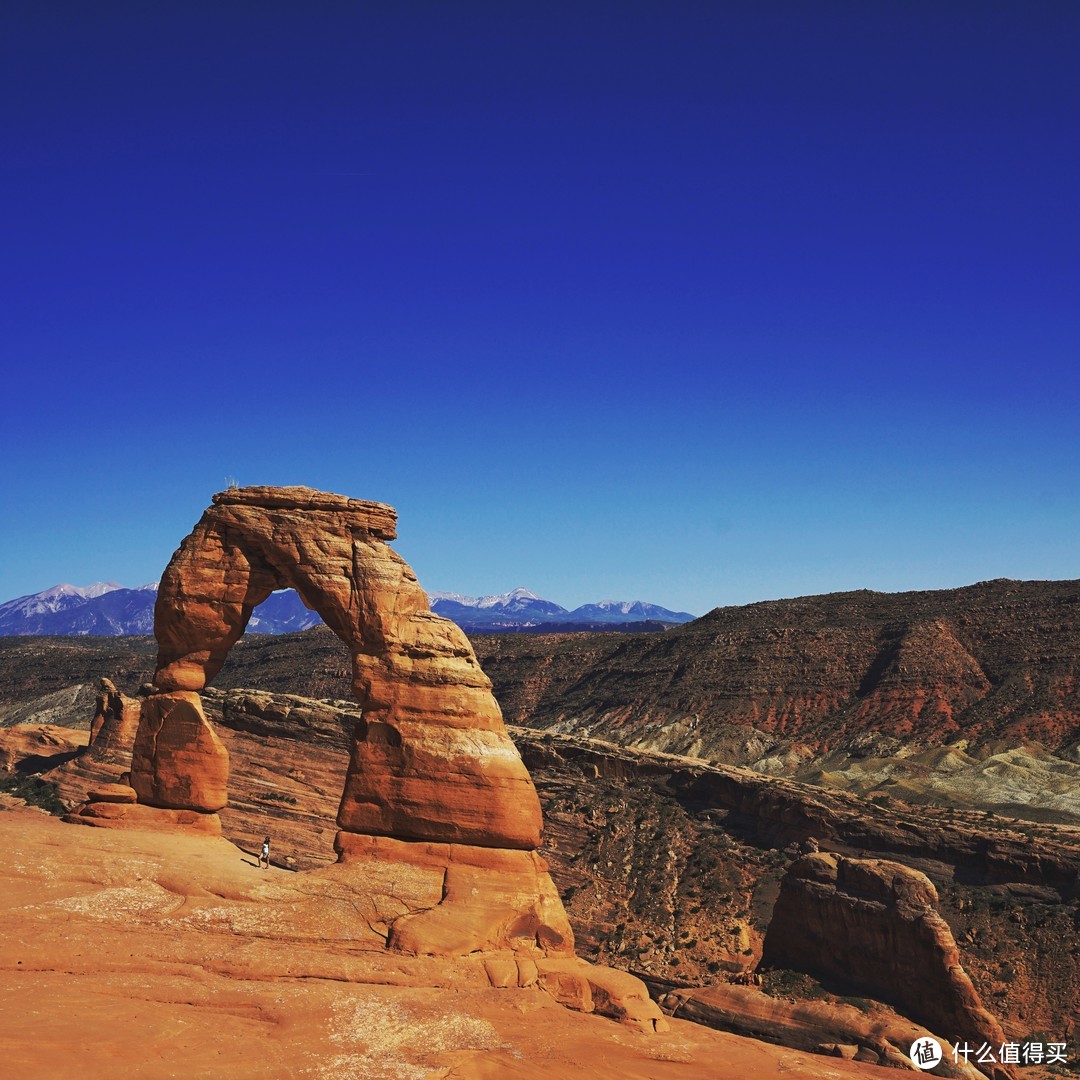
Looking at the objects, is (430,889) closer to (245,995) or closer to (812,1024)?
(245,995)

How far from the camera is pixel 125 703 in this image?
151ft

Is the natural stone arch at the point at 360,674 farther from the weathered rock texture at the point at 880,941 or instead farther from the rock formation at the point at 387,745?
the weathered rock texture at the point at 880,941

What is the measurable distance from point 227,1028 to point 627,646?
102m

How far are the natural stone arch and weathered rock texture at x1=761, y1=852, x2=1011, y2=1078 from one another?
12.2 m

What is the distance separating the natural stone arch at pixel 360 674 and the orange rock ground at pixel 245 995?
2.87m

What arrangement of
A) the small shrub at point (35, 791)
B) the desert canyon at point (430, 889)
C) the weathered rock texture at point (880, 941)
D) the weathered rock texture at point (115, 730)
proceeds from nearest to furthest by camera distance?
the desert canyon at point (430, 889), the weathered rock texture at point (880, 941), the small shrub at point (35, 791), the weathered rock texture at point (115, 730)

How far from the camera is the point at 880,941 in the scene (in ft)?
96.9

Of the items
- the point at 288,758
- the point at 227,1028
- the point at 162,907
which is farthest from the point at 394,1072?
the point at 288,758

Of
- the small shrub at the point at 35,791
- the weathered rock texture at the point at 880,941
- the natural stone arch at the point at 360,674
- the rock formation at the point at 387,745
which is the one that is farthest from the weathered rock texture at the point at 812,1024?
the small shrub at the point at 35,791

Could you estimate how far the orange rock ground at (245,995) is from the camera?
14.8m

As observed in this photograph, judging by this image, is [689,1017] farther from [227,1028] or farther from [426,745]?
[227,1028]

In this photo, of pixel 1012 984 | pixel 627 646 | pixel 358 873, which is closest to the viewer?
pixel 358 873

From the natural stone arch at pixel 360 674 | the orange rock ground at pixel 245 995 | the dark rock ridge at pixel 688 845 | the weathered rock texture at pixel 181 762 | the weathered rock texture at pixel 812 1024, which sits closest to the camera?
the orange rock ground at pixel 245 995

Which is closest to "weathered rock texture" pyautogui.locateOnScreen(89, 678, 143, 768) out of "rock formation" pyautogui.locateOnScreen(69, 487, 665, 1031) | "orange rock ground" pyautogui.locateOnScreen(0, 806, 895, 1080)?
"rock formation" pyautogui.locateOnScreen(69, 487, 665, 1031)
